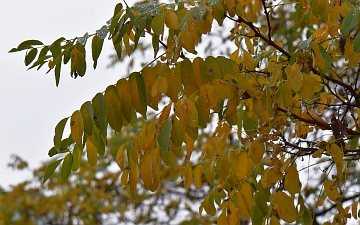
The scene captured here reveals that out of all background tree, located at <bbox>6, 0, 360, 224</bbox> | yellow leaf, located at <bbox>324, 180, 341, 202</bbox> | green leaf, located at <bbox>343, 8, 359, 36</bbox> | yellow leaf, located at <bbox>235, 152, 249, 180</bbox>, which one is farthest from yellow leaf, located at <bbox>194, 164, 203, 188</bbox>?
green leaf, located at <bbox>343, 8, 359, 36</bbox>

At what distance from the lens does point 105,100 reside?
163 centimetres

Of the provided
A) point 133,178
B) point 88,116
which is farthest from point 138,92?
point 133,178

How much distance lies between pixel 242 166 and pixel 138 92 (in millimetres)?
385

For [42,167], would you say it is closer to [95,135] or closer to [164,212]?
[164,212]

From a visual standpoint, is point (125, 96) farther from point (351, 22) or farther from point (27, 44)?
point (351, 22)

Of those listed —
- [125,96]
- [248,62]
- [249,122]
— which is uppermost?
[248,62]

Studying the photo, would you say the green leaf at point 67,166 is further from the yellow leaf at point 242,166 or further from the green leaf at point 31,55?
the yellow leaf at point 242,166

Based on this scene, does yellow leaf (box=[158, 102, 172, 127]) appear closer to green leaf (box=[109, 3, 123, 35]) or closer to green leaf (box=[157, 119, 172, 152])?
green leaf (box=[157, 119, 172, 152])

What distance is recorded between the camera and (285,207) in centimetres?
169

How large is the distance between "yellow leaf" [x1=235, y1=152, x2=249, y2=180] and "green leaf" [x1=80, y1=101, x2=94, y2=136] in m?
0.44

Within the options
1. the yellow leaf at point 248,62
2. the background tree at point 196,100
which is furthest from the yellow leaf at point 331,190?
the yellow leaf at point 248,62

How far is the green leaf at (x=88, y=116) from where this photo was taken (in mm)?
1621

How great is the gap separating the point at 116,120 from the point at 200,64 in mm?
261

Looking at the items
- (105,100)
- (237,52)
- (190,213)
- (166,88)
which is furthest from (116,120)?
(190,213)
